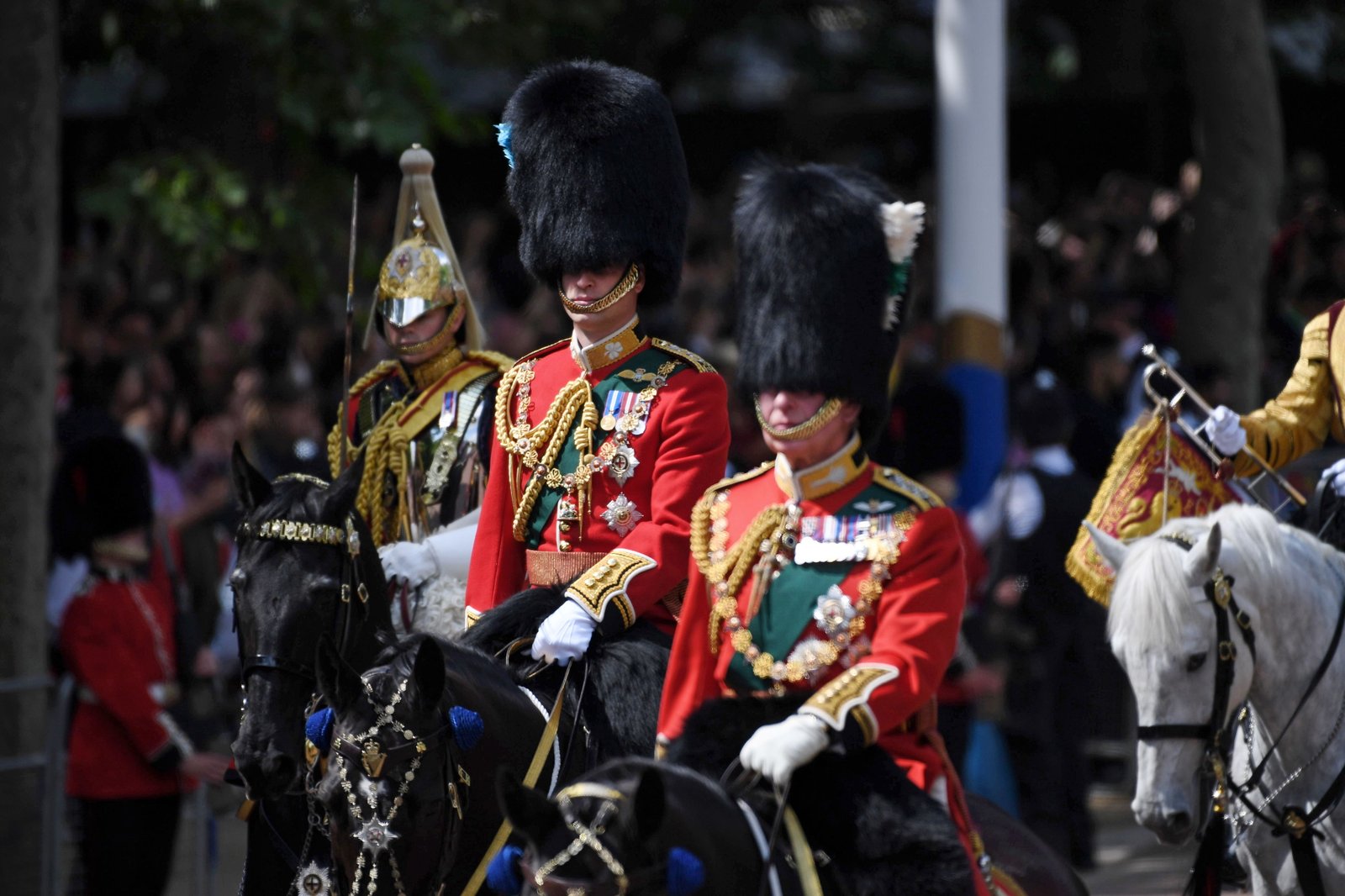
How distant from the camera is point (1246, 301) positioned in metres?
10.9

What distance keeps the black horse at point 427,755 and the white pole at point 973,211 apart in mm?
6529

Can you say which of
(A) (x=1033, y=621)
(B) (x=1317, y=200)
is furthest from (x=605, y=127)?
(B) (x=1317, y=200)

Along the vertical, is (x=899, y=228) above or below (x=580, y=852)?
above

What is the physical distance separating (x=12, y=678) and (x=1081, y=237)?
920cm

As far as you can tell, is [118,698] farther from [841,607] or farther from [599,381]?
[841,607]

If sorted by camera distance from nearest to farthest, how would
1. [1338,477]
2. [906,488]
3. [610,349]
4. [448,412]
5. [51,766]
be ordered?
[906,488], [610,349], [1338,477], [448,412], [51,766]

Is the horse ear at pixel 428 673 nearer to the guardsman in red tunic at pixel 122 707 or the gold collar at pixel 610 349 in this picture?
the gold collar at pixel 610 349

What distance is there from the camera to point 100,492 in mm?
7711

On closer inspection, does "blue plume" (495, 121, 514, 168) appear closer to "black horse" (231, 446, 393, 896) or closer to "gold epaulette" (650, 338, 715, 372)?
"gold epaulette" (650, 338, 715, 372)

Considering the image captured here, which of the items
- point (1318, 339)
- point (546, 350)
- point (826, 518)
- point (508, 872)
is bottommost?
point (508, 872)

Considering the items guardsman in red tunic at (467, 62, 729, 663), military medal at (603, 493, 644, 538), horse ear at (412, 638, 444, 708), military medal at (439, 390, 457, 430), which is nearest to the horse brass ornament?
horse ear at (412, 638, 444, 708)

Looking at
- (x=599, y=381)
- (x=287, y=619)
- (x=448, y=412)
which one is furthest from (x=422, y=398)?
(x=287, y=619)

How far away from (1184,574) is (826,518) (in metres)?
1.39

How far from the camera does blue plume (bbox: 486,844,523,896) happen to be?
3805 mm
